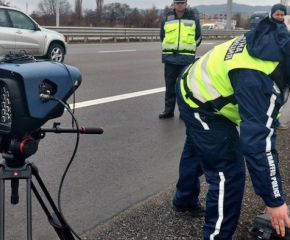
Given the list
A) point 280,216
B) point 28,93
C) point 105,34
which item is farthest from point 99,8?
point 28,93

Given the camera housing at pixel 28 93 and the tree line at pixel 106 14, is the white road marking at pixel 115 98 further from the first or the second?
the tree line at pixel 106 14

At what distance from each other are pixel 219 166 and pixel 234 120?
301mm

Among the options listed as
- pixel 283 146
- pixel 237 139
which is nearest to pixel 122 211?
pixel 237 139

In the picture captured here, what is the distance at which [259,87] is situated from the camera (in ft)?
6.89

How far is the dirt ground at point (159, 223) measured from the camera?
3.06 m

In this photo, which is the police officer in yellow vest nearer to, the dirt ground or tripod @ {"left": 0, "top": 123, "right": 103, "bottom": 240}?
the dirt ground

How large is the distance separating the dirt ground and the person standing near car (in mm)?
3137

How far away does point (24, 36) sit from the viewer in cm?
1128

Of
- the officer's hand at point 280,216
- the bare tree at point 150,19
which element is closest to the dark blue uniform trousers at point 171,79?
the officer's hand at point 280,216

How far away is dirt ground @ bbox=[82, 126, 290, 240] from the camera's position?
3.06 metres

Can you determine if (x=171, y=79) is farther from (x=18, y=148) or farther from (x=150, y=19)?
(x=150, y=19)

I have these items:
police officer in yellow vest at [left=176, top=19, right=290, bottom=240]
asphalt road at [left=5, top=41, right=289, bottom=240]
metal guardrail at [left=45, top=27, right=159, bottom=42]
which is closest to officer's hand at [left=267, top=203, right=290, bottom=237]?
police officer in yellow vest at [left=176, top=19, right=290, bottom=240]

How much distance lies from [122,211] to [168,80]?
3464 mm

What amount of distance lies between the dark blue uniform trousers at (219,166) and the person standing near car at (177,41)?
3.84 metres
